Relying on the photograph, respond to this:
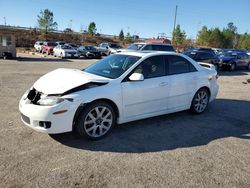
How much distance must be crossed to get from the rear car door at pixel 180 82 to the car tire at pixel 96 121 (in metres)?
1.56

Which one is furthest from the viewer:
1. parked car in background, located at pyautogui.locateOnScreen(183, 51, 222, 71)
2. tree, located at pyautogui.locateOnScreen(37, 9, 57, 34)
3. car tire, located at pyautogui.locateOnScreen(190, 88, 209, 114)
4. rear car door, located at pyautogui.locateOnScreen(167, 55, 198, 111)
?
tree, located at pyautogui.locateOnScreen(37, 9, 57, 34)

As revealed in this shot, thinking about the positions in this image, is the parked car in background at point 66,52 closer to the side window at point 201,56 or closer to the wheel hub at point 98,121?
the side window at point 201,56

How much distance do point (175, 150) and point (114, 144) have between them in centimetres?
105

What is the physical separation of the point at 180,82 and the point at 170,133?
1.29 m

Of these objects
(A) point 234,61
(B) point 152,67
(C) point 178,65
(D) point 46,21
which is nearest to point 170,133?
(B) point 152,67

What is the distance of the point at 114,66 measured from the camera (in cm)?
534

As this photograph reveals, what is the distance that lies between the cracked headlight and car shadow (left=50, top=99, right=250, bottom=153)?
2.42 ft

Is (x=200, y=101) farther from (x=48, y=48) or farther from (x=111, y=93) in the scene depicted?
(x=48, y=48)

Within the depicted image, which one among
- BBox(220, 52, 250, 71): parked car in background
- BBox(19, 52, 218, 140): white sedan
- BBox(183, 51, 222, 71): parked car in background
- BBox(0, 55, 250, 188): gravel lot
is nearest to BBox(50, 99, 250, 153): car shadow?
BBox(0, 55, 250, 188): gravel lot

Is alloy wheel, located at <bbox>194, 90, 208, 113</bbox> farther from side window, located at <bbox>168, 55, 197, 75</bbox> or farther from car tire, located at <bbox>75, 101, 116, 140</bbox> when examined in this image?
car tire, located at <bbox>75, 101, 116, 140</bbox>

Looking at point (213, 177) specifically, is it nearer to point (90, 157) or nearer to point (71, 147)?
point (90, 157)

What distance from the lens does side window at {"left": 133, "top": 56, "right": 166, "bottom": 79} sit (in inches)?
205

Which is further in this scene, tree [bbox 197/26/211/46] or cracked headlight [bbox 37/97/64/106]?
tree [bbox 197/26/211/46]

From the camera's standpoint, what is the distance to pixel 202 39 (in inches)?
2862
